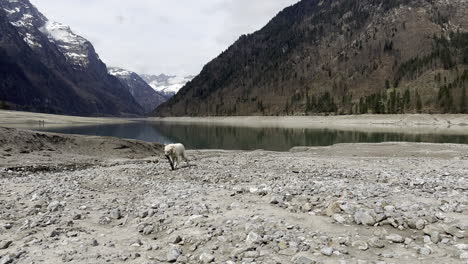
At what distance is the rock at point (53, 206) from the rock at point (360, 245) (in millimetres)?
9314

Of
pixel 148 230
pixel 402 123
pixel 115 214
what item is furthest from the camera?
pixel 402 123

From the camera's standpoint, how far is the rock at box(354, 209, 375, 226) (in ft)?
27.2

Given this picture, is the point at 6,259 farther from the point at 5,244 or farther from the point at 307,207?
the point at 307,207

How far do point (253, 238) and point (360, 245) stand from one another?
2337 millimetres

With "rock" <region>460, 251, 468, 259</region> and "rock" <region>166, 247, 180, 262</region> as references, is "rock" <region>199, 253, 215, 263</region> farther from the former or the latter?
"rock" <region>460, 251, 468, 259</region>

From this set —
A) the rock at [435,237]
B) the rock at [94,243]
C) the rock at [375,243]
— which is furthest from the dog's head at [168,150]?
the rock at [435,237]

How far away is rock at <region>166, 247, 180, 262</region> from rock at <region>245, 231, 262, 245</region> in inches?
62.2

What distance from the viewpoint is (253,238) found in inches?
294

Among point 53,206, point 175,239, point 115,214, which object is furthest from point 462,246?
point 53,206

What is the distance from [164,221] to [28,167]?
1854cm

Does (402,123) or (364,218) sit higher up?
(402,123)

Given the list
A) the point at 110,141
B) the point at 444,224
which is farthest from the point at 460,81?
the point at 444,224

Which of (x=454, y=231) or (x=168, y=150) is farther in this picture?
(x=168, y=150)

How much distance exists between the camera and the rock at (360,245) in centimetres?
699
